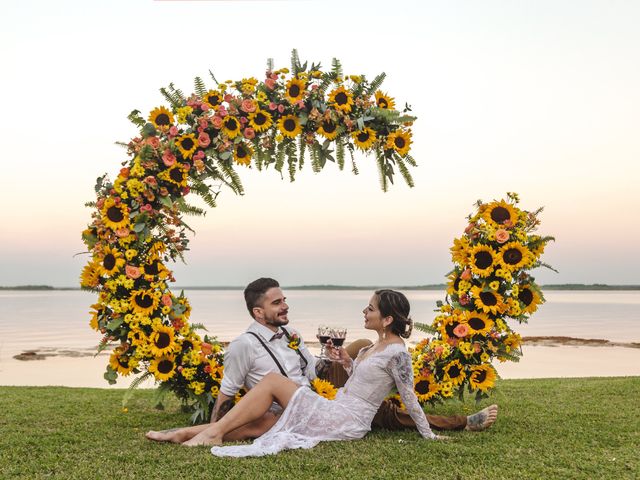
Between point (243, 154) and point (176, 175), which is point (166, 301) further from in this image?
point (243, 154)

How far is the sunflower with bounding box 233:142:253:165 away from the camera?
691 cm

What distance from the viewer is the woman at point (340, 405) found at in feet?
17.0

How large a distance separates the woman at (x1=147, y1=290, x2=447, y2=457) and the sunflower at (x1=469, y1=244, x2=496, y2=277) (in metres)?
1.56

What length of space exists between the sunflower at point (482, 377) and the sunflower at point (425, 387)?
37cm

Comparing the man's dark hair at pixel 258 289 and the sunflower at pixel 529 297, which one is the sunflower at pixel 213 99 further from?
the sunflower at pixel 529 297

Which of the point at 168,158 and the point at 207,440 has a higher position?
the point at 168,158

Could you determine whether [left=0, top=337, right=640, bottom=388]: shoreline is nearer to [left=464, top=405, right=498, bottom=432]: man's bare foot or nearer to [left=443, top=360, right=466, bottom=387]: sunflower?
[left=443, top=360, right=466, bottom=387]: sunflower

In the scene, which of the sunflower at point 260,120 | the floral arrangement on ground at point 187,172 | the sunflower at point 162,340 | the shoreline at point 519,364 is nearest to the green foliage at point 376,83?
the floral arrangement on ground at point 187,172

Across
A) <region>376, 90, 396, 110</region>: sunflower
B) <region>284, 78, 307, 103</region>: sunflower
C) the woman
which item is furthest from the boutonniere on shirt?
<region>376, 90, 396, 110</region>: sunflower

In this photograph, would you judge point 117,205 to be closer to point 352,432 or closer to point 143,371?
point 143,371

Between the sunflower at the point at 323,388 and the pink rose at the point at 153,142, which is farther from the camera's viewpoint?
the pink rose at the point at 153,142

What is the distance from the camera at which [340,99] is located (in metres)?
6.96

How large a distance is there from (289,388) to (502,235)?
9.14ft

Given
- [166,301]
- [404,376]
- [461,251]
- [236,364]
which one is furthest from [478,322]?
[166,301]
